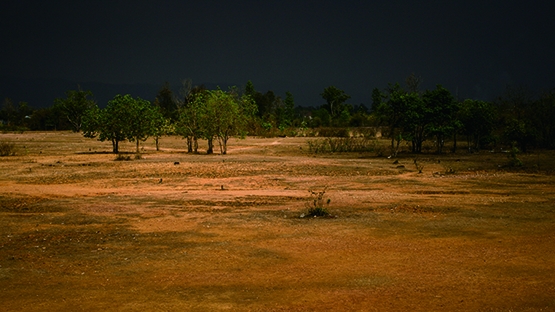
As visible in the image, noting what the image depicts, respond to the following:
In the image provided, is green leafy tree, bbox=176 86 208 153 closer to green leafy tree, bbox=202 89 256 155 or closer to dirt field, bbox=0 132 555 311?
green leafy tree, bbox=202 89 256 155

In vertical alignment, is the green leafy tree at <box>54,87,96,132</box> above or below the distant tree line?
above

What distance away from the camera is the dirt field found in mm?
6445

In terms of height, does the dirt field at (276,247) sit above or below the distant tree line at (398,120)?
below

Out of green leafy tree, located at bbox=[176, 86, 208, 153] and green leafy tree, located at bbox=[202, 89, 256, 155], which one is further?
green leafy tree, located at bbox=[176, 86, 208, 153]

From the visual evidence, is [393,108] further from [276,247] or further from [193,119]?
[276,247]

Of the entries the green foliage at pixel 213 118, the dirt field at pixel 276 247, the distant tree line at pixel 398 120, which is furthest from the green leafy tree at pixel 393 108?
the dirt field at pixel 276 247

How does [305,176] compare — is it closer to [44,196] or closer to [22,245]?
[44,196]

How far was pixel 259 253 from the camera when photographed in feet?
28.5

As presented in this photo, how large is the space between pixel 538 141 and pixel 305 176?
2547 centimetres

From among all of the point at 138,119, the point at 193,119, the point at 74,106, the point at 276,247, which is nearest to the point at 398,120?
the point at 193,119

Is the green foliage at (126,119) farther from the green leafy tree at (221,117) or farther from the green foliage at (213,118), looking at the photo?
the green leafy tree at (221,117)

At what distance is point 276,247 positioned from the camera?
9.09m

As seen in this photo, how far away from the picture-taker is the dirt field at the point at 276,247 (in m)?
6.45

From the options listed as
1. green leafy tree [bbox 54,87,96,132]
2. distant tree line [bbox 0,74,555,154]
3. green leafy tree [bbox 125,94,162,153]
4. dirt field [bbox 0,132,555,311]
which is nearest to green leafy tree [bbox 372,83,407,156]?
distant tree line [bbox 0,74,555,154]
